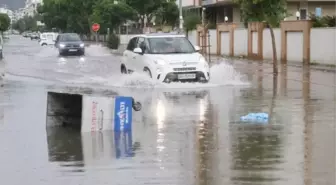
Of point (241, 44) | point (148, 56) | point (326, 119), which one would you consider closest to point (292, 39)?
point (241, 44)

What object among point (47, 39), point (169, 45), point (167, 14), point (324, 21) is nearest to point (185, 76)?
point (169, 45)

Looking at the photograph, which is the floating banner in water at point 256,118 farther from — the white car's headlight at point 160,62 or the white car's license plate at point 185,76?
the white car's headlight at point 160,62

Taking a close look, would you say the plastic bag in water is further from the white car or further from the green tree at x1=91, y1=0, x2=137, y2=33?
the green tree at x1=91, y1=0, x2=137, y2=33

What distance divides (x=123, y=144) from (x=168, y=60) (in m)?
10.2

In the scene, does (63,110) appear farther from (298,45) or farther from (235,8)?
(235,8)

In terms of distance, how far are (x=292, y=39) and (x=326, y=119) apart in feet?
73.7

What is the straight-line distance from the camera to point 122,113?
11.9 metres

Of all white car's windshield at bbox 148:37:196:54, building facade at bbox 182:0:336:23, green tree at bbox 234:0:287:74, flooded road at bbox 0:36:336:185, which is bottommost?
flooded road at bbox 0:36:336:185

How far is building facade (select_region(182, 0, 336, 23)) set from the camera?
5209 centimetres

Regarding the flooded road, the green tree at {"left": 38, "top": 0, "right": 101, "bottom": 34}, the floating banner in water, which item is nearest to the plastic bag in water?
the floating banner in water

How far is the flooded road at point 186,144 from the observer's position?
329 inches

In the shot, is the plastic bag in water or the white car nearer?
the plastic bag in water

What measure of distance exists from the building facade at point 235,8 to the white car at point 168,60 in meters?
22.7

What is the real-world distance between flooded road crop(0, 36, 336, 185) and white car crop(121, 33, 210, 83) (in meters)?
1.74
